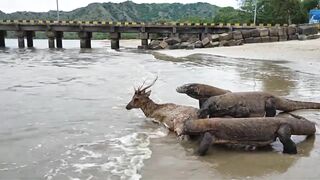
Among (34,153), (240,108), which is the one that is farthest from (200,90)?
(34,153)

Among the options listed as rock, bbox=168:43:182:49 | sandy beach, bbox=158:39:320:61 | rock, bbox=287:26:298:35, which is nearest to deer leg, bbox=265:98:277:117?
sandy beach, bbox=158:39:320:61

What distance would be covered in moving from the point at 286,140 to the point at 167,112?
2897 millimetres

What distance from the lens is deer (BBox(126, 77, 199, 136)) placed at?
7.73m

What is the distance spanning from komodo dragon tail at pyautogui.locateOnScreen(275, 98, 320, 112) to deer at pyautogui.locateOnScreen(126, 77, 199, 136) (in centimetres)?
163

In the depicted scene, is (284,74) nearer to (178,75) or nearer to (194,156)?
(178,75)

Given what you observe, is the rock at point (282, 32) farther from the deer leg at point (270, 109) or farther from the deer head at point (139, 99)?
the deer leg at point (270, 109)

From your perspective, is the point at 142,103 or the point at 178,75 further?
the point at 178,75

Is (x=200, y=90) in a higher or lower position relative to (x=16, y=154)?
higher

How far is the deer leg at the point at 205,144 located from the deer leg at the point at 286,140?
98cm

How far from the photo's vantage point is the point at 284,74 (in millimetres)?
16125

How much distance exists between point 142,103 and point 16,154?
3.24 m

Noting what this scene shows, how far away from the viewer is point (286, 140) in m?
6.16

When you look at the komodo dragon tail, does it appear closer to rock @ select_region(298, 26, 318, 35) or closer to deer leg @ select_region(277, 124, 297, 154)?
deer leg @ select_region(277, 124, 297, 154)

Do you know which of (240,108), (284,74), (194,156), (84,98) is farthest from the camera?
(284,74)
